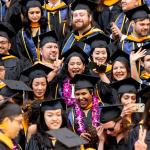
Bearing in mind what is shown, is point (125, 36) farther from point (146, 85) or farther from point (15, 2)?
point (15, 2)

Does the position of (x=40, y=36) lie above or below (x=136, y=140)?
above

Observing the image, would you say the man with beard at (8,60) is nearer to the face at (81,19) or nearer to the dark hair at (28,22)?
the dark hair at (28,22)

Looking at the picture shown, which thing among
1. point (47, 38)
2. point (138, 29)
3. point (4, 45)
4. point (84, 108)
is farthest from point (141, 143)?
point (4, 45)

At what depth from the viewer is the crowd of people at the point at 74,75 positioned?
8586 millimetres

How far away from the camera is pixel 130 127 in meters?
8.66

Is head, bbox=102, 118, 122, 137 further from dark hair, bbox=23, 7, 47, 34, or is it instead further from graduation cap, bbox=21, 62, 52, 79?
dark hair, bbox=23, 7, 47, 34

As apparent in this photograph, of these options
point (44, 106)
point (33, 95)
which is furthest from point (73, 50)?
point (44, 106)

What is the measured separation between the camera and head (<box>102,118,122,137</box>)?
863 centimetres

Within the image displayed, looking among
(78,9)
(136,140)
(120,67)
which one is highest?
(78,9)

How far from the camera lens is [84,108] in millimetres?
9492

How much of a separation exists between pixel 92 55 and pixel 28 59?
51.0 inches

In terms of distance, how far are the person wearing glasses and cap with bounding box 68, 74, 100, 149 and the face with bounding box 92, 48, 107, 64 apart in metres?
0.51

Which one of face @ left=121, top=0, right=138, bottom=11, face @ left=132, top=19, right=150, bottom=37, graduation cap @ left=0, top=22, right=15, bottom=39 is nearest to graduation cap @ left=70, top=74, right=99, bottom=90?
face @ left=132, top=19, right=150, bottom=37


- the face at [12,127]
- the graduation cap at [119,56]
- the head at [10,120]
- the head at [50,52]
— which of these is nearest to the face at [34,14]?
the head at [50,52]
